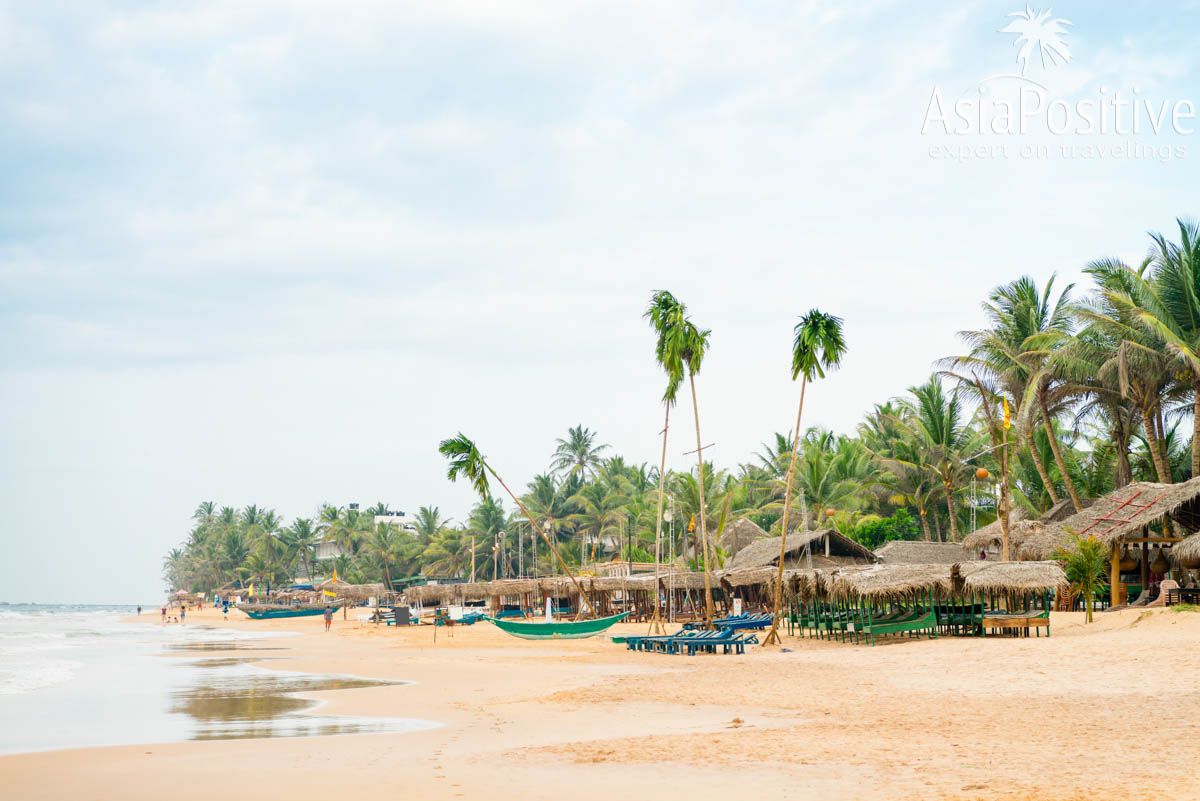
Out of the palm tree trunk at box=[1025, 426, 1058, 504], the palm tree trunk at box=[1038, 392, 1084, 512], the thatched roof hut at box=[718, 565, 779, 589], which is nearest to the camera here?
the thatched roof hut at box=[718, 565, 779, 589]

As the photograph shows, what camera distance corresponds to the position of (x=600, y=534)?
7331 centimetres

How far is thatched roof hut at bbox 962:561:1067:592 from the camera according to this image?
2470cm

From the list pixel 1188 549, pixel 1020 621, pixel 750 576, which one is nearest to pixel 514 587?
pixel 750 576

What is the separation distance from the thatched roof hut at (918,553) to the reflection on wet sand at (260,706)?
2552cm

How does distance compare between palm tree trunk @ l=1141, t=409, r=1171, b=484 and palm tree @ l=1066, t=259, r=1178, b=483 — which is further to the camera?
→ palm tree trunk @ l=1141, t=409, r=1171, b=484

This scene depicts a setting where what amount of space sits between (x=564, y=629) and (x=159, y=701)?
63.1 ft

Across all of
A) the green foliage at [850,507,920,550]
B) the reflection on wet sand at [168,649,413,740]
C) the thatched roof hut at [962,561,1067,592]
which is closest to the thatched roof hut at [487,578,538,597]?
the green foliage at [850,507,920,550]

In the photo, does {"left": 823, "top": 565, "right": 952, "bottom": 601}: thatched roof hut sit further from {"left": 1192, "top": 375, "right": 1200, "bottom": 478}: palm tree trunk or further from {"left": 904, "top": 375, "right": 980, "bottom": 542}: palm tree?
{"left": 904, "top": 375, "right": 980, "bottom": 542}: palm tree

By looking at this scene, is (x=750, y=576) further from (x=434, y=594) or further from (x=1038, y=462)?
(x=434, y=594)

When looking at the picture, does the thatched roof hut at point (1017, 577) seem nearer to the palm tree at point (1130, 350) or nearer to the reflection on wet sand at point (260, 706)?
the palm tree at point (1130, 350)

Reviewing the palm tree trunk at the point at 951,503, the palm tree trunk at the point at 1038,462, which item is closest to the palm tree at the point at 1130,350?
the palm tree trunk at the point at 1038,462

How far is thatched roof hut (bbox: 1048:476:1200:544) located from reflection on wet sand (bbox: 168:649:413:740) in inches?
831

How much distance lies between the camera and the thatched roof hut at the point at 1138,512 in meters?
28.3

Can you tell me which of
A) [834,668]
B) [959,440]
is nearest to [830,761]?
[834,668]
